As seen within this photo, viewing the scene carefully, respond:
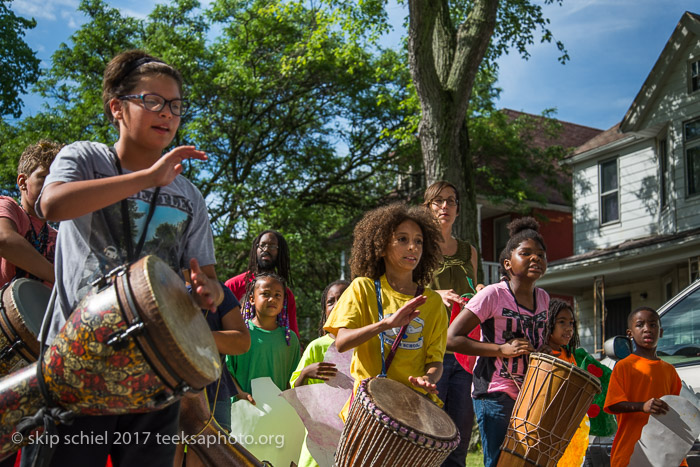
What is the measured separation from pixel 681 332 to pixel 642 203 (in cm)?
1308

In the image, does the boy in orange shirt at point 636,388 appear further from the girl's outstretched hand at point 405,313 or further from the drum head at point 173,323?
the drum head at point 173,323

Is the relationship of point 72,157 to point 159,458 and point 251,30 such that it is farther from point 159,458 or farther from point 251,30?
point 251,30

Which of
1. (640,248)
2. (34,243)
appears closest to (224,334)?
(34,243)

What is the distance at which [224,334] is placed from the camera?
2.79m

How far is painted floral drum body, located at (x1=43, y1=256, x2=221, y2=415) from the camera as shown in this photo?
2.07 metres

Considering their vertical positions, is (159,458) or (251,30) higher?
(251,30)

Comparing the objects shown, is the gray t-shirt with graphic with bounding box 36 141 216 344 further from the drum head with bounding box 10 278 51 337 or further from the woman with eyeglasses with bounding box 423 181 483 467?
the woman with eyeglasses with bounding box 423 181 483 467

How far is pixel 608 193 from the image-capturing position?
20328mm

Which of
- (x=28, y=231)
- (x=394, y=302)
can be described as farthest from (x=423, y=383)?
(x=28, y=231)

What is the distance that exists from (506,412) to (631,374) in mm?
2235

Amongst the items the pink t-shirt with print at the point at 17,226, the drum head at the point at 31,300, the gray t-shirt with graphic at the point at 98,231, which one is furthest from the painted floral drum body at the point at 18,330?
the gray t-shirt with graphic at the point at 98,231

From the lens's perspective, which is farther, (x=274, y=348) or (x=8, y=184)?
(x=8, y=184)

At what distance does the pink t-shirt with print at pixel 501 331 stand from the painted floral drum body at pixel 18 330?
9.00 ft

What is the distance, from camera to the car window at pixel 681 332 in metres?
6.86
